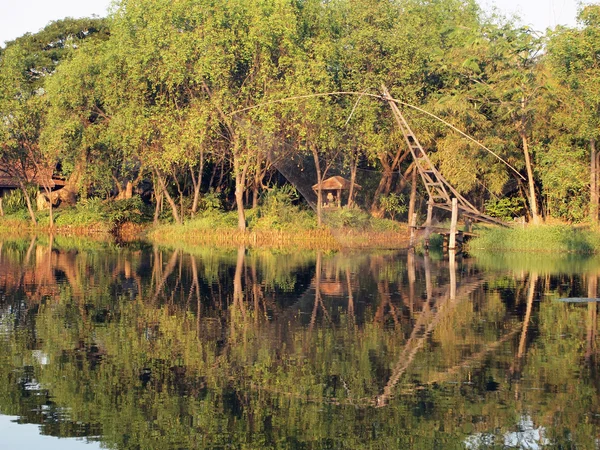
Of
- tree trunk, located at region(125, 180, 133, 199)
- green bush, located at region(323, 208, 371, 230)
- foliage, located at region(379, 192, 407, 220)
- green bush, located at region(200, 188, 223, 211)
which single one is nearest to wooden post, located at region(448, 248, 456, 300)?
foliage, located at region(379, 192, 407, 220)

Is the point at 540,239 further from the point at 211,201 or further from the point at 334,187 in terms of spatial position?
the point at 211,201

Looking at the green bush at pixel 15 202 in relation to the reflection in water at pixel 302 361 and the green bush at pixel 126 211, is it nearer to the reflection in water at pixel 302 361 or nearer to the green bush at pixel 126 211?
the green bush at pixel 126 211

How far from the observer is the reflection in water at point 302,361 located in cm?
995

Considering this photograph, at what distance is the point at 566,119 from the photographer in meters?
34.1

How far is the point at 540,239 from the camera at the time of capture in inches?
1336

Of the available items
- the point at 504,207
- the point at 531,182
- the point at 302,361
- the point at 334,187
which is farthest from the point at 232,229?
the point at 302,361

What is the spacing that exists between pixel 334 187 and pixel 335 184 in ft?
0.80

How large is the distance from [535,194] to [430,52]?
7.14m

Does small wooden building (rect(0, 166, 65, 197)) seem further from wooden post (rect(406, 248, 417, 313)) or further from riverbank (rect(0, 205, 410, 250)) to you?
wooden post (rect(406, 248, 417, 313))

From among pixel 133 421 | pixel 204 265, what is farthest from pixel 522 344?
pixel 204 265

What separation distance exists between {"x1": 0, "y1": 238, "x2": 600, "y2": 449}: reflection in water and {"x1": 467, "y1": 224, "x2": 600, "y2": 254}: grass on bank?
9.65 m

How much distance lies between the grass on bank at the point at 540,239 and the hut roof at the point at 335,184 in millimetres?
4948

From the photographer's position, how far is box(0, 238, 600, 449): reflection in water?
9.95 m

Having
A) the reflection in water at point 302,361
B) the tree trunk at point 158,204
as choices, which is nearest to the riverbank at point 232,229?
the tree trunk at point 158,204
